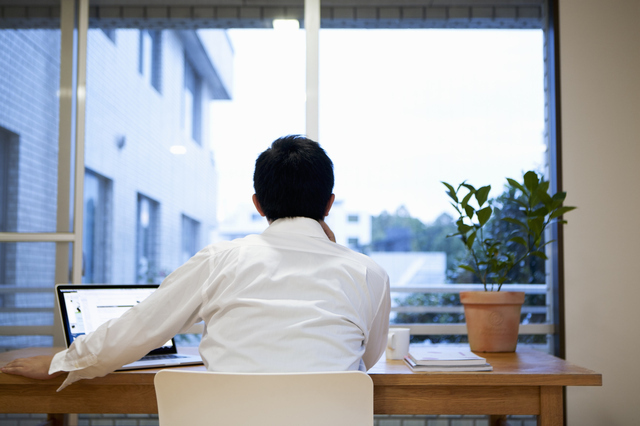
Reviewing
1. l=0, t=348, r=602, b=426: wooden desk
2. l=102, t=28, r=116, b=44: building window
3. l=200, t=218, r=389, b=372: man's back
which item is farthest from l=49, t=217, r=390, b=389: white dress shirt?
l=102, t=28, r=116, b=44: building window

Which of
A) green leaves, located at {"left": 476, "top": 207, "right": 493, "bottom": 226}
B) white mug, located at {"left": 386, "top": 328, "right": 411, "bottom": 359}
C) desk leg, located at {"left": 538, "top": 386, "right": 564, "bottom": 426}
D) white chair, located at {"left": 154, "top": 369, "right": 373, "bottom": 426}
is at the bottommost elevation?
desk leg, located at {"left": 538, "top": 386, "right": 564, "bottom": 426}

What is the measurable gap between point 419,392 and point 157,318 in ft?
2.63

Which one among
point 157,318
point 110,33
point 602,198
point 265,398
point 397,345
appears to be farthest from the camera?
point 110,33

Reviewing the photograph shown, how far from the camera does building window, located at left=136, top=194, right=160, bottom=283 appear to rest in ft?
10.2

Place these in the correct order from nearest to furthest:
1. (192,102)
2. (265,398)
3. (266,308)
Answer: (265,398) < (266,308) < (192,102)

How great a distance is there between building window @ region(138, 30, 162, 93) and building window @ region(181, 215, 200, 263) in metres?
0.76

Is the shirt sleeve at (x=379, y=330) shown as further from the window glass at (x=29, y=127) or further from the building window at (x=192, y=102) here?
the building window at (x=192, y=102)

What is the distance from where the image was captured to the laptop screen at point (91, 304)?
6.71 feet

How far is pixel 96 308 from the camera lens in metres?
2.10

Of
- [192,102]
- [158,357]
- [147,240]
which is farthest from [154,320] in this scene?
[192,102]

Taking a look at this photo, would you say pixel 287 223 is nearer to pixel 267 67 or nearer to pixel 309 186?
pixel 309 186

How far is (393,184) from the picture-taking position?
3.12 metres

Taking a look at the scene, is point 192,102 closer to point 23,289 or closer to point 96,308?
point 23,289

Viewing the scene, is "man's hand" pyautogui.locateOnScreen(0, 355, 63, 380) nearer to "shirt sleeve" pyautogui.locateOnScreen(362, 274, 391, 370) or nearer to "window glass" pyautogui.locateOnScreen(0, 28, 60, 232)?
"shirt sleeve" pyautogui.locateOnScreen(362, 274, 391, 370)
